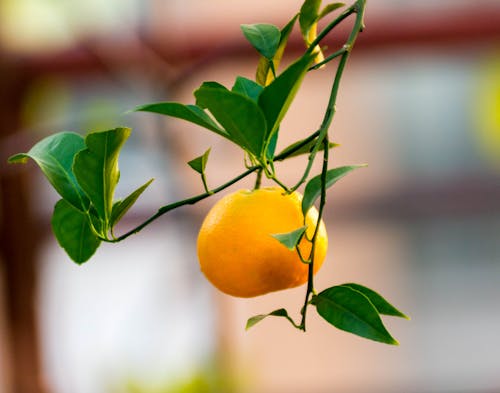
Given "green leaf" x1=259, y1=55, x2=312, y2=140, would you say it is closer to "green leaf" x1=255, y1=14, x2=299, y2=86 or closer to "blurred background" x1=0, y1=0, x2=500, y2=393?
"green leaf" x1=255, y1=14, x2=299, y2=86

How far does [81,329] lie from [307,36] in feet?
6.83

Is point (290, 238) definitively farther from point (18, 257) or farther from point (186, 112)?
point (18, 257)

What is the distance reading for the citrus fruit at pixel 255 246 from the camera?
447 millimetres

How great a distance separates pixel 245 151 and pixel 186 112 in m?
0.03

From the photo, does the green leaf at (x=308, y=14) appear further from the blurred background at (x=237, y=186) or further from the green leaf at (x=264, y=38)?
the blurred background at (x=237, y=186)

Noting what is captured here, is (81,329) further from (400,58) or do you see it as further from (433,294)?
(400,58)

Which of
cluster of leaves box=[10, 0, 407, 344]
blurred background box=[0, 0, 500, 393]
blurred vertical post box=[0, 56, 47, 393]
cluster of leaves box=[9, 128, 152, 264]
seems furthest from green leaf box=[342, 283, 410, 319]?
blurred vertical post box=[0, 56, 47, 393]

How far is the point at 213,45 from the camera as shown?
154cm

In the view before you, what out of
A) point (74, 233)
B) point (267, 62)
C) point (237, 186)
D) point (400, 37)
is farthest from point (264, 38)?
point (237, 186)

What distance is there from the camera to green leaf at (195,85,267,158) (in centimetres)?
38

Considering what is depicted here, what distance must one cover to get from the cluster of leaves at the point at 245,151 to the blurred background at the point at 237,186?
898 millimetres

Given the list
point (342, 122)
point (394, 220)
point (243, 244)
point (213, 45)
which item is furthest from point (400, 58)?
point (243, 244)

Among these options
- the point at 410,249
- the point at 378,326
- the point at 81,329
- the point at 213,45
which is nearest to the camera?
the point at 378,326

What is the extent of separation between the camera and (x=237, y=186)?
77.6 inches
